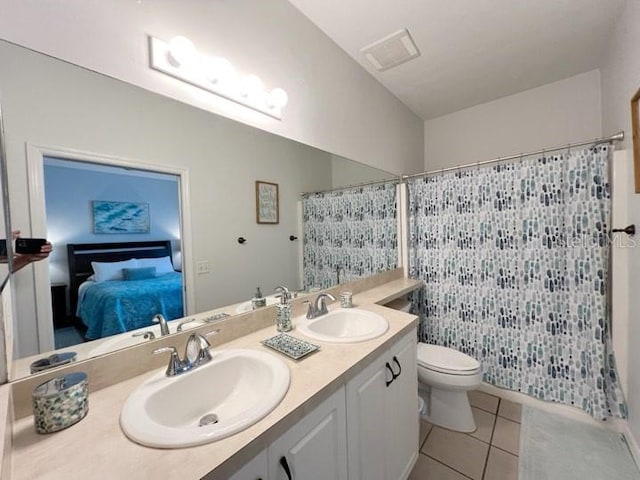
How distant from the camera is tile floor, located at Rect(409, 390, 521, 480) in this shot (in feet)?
4.53

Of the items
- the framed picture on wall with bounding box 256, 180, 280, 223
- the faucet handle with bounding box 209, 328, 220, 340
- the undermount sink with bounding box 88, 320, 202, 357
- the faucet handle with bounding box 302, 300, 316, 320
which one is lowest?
the faucet handle with bounding box 302, 300, 316, 320

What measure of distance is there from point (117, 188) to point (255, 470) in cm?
93

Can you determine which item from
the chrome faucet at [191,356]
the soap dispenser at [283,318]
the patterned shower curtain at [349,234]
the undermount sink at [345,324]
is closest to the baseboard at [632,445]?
the undermount sink at [345,324]

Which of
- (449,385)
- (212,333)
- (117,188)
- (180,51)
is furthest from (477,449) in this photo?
(180,51)

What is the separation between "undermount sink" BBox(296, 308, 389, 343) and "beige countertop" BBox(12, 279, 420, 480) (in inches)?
15.8

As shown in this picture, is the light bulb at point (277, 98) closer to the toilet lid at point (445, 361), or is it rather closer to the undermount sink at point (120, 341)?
the undermount sink at point (120, 341)

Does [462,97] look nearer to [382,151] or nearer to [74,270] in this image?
[382,151]

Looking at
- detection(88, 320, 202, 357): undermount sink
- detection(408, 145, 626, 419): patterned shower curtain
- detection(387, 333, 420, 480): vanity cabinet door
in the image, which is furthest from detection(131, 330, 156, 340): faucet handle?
detection(408, 145, 626, 419): patterned shower curtain

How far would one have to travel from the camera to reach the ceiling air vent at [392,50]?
169 cm

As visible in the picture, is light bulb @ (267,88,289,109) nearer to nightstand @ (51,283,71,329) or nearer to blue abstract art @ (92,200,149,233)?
blue abstract art @ (92,200,149,233)

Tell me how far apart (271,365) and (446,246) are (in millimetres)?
1733

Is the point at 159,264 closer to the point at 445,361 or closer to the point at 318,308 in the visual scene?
the point at 318,308

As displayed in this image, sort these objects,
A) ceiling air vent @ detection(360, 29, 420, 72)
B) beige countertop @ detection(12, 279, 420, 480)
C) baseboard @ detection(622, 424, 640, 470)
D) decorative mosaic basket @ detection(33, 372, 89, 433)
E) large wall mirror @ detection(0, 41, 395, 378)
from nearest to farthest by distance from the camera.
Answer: beige countertop @ detection(12, 279, 420, 480), decorative mosaic basket @ detection(33, 372, 89, 433), large wall mirror @ detection(0, 41, 395, 378), baseboard @ detection(622, 424, 640, 470), ceiling air vent @ detection(360, 29, 420, 72)

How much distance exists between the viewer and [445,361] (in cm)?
172
